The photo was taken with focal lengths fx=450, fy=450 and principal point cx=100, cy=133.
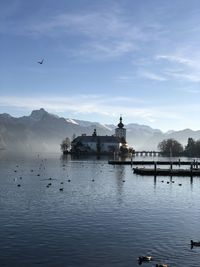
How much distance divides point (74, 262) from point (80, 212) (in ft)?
73.1

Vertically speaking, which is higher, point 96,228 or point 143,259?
point 96,228

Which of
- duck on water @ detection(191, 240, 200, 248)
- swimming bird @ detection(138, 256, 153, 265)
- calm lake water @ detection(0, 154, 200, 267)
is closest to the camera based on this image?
swimming bird @ detection(138, 256, 153, 265)

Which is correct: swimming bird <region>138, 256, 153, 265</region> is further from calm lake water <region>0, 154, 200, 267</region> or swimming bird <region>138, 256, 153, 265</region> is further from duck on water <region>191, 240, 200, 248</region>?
duck on water <region>191, 240, 200, 248</region>

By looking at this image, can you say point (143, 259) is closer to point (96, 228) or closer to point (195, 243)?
point (195, 243)

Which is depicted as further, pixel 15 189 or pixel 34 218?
pixel 15 189

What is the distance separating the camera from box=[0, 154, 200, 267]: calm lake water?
38.9 m

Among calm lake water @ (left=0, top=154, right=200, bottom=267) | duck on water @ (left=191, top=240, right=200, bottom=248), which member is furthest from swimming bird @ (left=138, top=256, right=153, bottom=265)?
duck on water @ (left=191, top=240, right=200, bottom=248)

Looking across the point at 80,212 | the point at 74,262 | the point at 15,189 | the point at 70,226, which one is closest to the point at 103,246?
the point at 74,262

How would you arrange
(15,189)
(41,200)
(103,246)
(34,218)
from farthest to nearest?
1. (15,189)
2. (41,200)
3. (34,218)
4. (103,246)

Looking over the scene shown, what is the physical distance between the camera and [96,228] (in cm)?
5016

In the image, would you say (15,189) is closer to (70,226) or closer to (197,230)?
(70,226)

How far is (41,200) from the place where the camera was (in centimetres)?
7038

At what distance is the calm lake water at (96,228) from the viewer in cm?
3888

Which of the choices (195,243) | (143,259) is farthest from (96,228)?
(143,259)
